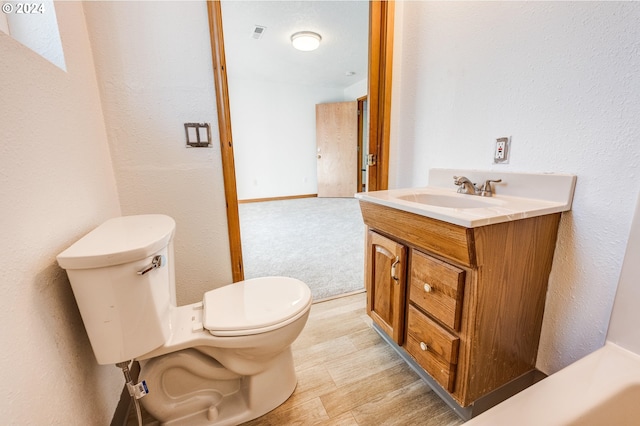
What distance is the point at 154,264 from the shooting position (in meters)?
0.73

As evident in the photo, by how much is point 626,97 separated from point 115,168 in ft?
6.02

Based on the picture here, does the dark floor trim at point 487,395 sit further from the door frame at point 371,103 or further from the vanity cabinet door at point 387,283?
the door frame at point 371,103

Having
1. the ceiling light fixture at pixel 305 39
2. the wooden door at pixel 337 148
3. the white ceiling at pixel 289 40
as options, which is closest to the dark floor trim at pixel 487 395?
the white ceiling at pixel 289 40

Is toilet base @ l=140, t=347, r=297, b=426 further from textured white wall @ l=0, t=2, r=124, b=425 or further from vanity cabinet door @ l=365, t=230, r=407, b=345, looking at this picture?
vanity cabinet door @ l=365, t=230, r=407, b=345

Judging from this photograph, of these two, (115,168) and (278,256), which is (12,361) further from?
(278,256)

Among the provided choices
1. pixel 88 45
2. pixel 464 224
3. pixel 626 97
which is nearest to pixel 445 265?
pixel 464 224

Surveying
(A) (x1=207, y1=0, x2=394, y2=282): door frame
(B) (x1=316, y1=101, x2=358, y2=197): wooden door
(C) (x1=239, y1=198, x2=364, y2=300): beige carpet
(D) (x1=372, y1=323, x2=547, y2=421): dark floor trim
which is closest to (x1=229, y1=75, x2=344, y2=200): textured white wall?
(B) (x1=316, y1=101, x2=358, y2=197): wooden door

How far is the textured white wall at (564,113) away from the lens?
30.6 inches

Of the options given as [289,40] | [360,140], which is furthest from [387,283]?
[360,140]

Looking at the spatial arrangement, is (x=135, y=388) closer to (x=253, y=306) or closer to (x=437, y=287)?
(x=253, y=306)

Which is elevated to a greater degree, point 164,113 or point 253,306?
point 164,113

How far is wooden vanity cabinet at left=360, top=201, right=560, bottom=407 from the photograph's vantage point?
31.7 inches

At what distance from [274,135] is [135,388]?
4607 millimetres

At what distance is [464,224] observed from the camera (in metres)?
0.71
